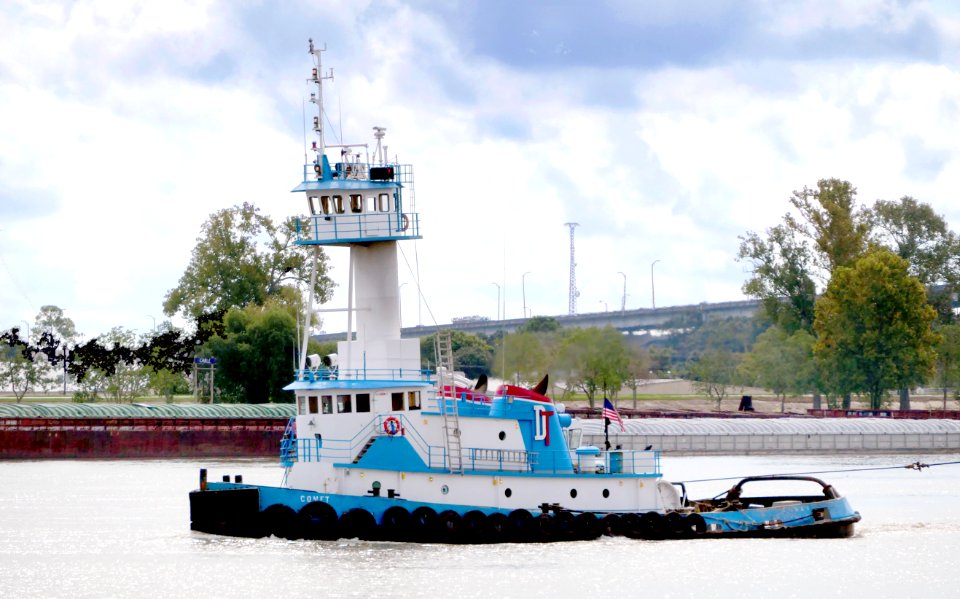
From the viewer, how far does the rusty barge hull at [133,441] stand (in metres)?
76.6

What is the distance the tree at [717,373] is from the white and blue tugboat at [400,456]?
86767mm

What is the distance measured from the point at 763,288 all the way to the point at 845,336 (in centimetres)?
1326

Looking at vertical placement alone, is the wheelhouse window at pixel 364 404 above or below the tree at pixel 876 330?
below

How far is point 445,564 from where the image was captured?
35.2 metres

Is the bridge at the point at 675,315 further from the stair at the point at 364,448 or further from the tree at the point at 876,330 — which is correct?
the stair at the point at 364,448

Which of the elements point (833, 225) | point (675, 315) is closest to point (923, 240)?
point (833, 225)

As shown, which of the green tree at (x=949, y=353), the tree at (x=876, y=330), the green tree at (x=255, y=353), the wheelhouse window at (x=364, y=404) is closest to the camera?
the wheelhouse window at (x=364, y=404)

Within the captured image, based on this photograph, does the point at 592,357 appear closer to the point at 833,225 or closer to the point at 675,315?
the point at 833,225

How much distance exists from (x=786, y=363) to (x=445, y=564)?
3074 inches

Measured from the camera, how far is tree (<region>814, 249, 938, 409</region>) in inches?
3915

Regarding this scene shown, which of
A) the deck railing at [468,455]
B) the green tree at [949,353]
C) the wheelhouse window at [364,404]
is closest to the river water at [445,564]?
the deck railing at [468,455]

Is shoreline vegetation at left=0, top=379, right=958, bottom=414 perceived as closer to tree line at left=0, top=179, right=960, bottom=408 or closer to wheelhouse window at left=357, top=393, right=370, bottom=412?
tree line at left=0, top=179, right=960, bottom=408

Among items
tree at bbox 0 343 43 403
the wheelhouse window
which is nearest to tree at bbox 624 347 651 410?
tree at bbox 0 343 43 403

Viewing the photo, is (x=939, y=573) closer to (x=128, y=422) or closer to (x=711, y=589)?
(x=711, y=589)
